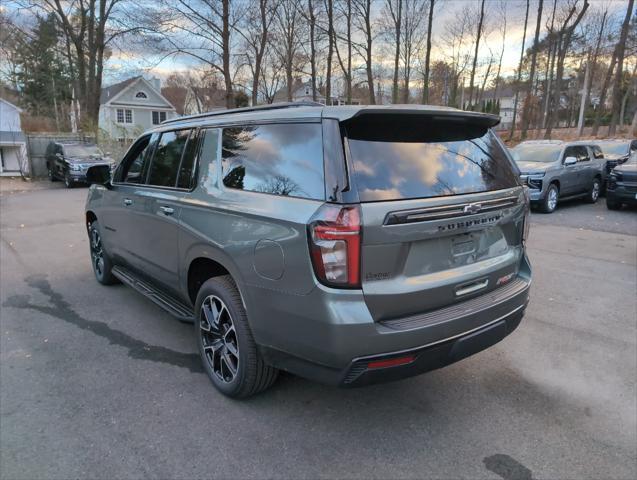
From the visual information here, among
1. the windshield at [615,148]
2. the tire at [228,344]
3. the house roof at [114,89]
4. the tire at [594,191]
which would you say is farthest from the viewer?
the house roof at [114,89]

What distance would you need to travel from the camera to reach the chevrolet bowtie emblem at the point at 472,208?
2.62 m

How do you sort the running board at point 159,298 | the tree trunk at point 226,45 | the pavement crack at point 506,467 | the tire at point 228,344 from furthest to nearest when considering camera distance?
the tree trunk at point 226,45 < the running board at point 159,298 < the tire at point 228,344 < the pavement crack at point 506,467

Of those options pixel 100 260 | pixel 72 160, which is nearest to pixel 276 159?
pixel 100 260

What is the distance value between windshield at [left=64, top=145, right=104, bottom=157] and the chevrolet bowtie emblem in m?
19.7

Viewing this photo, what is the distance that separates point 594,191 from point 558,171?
2770 mm

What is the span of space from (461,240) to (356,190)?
2.53ft

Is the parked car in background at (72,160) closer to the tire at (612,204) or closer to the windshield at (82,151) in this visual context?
the windshield at (82,151)

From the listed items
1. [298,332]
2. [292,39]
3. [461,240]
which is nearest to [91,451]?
[298,332]

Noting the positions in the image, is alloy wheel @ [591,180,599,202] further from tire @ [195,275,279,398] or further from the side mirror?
tire @ [195,275,279,398]

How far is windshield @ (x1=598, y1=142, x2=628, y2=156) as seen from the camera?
1581 cm

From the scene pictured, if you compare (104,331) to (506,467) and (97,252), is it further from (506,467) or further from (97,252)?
(506,467)

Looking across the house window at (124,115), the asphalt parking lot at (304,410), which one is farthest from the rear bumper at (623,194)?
the house window at (124,115)

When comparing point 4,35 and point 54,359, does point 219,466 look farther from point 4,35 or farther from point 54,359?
point 4,35

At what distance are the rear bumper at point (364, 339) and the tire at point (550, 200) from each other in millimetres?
9815
